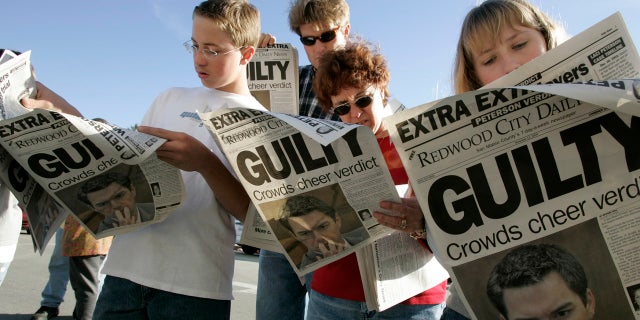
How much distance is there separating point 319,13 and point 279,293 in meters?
1.17

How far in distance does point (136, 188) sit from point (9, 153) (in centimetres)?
32

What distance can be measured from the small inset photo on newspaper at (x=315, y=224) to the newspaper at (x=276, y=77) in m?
0.95

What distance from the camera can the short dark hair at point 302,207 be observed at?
1.09 meters

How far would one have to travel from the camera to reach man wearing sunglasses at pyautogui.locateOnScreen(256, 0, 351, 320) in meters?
1.81

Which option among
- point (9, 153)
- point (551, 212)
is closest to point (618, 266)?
point (551, 212)

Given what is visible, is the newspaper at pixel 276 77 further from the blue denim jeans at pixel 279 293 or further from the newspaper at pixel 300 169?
the newspaper at pixel 300 169

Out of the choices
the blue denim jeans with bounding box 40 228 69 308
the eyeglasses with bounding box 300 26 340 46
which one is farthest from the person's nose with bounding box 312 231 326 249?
the blue denim jeans with bounding box 40 228 69 308

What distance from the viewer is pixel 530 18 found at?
3.86ft

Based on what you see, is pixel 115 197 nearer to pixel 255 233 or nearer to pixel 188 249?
pixel 188 249

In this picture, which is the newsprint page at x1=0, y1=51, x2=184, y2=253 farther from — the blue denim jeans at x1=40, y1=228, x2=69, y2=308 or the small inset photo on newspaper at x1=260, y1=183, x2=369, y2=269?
the blue denim jeans at x1=40, y1=228, x2=69, y2=308

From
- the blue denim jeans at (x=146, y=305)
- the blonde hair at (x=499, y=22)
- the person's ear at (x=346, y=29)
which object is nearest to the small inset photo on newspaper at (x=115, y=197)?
the blue denim jeans at (x=146, y=305)

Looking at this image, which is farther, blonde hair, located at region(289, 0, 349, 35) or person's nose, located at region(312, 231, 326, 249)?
blonde hair, located at region(289, 0, 349, 35)

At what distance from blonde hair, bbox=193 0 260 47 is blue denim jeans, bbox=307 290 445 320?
2.64 ft

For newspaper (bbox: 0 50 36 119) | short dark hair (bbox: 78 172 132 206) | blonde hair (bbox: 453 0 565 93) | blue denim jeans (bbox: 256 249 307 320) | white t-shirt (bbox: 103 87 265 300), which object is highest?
blonde hair (bbox: 453 0 565 93)
